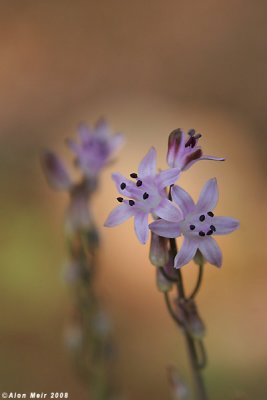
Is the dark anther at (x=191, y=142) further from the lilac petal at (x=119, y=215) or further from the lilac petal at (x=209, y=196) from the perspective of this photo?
the lilac petal at (x=119, y=215)

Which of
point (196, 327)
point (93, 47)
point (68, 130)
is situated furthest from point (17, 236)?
point (196, 327)

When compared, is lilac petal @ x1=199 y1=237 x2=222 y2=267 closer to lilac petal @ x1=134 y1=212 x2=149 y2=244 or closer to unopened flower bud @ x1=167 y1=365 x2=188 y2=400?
lilac petal @ x1=134 y1=212 x2=149 y2=244

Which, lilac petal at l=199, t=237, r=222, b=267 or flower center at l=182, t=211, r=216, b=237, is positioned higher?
flower center at l=182, t=211, r=216, b=237

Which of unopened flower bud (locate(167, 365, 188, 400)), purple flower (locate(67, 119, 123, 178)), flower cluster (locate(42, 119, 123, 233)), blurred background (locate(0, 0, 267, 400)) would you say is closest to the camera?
unopened flower bud (locate(167, 365, 188, 400))

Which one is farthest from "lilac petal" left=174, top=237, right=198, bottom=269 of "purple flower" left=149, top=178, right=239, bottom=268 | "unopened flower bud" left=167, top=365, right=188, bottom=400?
"unopened flower bud" left=167, top=365, right=188, bottom=400

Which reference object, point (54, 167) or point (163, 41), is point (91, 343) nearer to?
point (54, 167)

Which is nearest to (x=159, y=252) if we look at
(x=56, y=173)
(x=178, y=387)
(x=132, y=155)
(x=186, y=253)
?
(x=186, y=253)

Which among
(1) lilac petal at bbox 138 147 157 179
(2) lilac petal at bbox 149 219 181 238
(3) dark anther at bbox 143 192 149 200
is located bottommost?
(2) lilac petal at bbox 149 219 181 238
